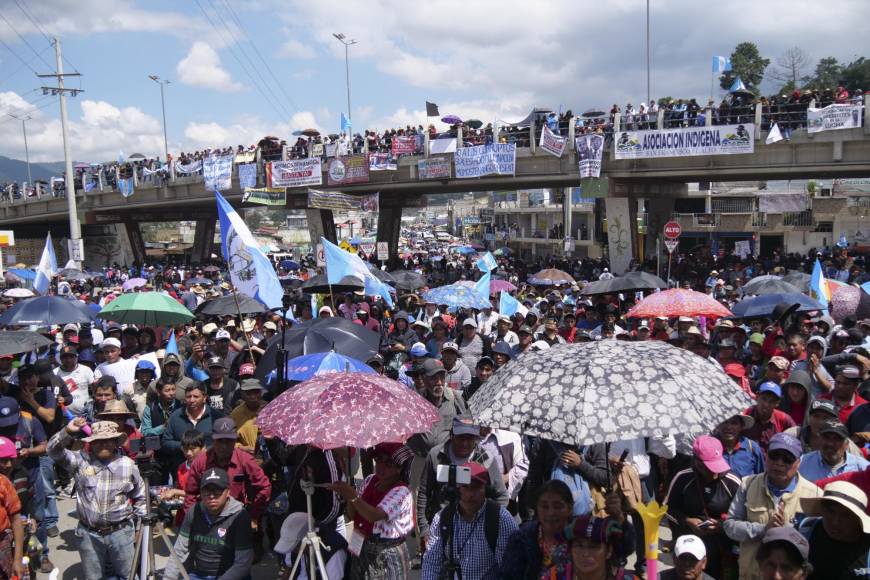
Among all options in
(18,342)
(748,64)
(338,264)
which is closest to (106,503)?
(18,342)

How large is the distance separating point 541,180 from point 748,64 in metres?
43.3

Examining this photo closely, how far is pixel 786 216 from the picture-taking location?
122 feet

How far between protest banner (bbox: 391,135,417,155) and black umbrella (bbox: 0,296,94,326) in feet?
62.6

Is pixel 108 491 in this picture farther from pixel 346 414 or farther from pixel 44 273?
pixel 44 273

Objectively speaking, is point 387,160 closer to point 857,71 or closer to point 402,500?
point 402,500

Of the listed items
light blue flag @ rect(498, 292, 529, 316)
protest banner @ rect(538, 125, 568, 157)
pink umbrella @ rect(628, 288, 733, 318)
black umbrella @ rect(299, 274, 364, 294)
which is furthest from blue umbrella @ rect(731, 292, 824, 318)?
protest banner @ rect(538, 125, 568, 157)

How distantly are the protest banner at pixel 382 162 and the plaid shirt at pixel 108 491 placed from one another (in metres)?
23.9

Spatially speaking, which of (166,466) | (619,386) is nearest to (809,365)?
(619,386)

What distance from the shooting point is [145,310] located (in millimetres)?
9852

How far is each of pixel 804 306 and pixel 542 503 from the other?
723cm

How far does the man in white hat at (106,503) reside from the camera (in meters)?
4.68

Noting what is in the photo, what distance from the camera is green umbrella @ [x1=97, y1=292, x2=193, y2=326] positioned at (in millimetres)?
9676

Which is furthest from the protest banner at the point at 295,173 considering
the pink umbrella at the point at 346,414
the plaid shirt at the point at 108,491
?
the pink umbrella at the point at 346,414

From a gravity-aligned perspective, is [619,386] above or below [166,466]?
above
